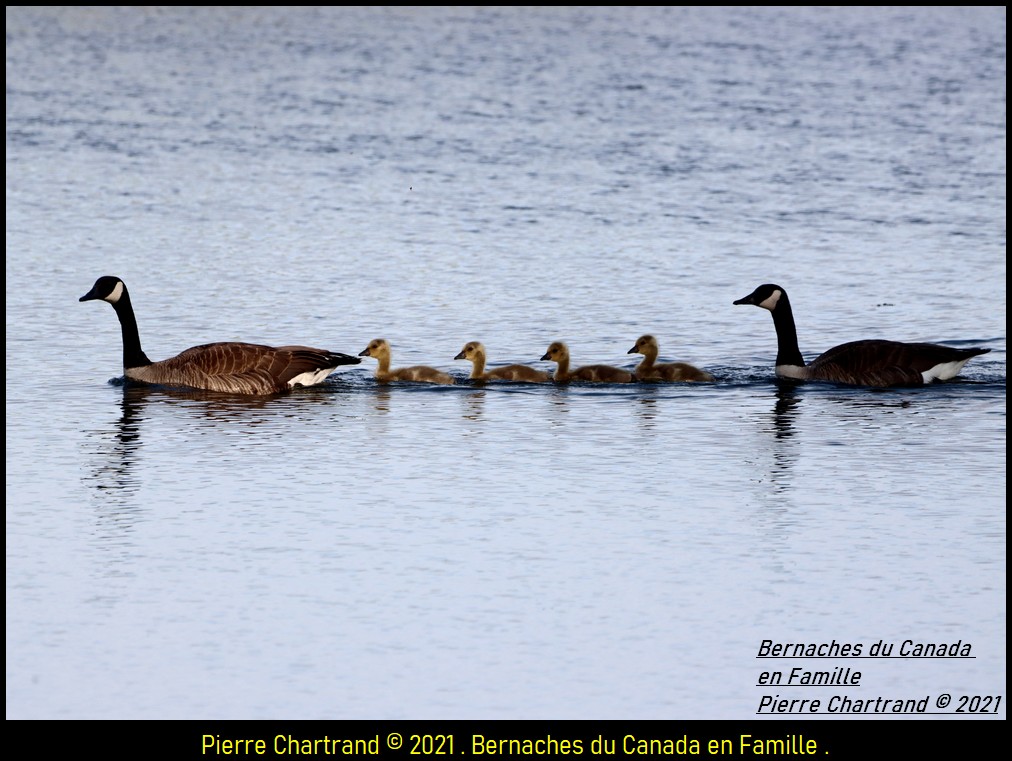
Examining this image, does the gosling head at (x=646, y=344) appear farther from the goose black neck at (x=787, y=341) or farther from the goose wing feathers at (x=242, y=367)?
the goose wing feathers at (x=242, y=367)

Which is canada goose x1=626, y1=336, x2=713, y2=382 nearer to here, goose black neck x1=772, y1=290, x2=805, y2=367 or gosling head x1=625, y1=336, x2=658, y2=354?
gosling head x1=625, y1=336, x2=658, y2=354

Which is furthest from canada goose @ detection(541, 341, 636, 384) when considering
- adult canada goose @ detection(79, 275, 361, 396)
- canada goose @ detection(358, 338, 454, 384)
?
adult canada goose @ detection(79, 275, 361, 396)

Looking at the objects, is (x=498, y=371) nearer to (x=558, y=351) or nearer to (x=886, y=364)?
(x=558, y=351)

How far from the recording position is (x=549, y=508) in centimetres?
1095

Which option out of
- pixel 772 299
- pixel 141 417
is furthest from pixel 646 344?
pixel 141 417

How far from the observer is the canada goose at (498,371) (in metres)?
15.2

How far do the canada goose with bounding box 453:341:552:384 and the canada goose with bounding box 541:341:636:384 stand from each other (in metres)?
0.16

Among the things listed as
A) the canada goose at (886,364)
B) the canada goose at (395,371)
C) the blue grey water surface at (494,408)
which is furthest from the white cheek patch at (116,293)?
the canada goose at (886,364)

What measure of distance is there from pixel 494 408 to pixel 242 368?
6.70 feet

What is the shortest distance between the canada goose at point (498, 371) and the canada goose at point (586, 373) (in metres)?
0.16

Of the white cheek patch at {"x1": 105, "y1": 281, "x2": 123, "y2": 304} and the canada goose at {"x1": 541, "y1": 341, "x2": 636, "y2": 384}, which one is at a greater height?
the white cheek patch at {"x1": 105, "y1": 281, "x2": 123, "y2": 304}

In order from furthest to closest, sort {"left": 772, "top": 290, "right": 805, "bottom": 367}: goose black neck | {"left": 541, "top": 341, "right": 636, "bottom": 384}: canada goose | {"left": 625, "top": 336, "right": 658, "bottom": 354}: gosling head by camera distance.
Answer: {"left": 772, "top": 290, "right": 805, "bottom": 367}: goose black neck
{"left": 625, "top": 336, "right": 658, "bottom": 354}: gosling head
{"left": 541, "top": 341, "right": 636, "bottom": 384}: canada goose

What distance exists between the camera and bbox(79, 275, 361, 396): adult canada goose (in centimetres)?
1484

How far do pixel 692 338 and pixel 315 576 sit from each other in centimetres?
828
